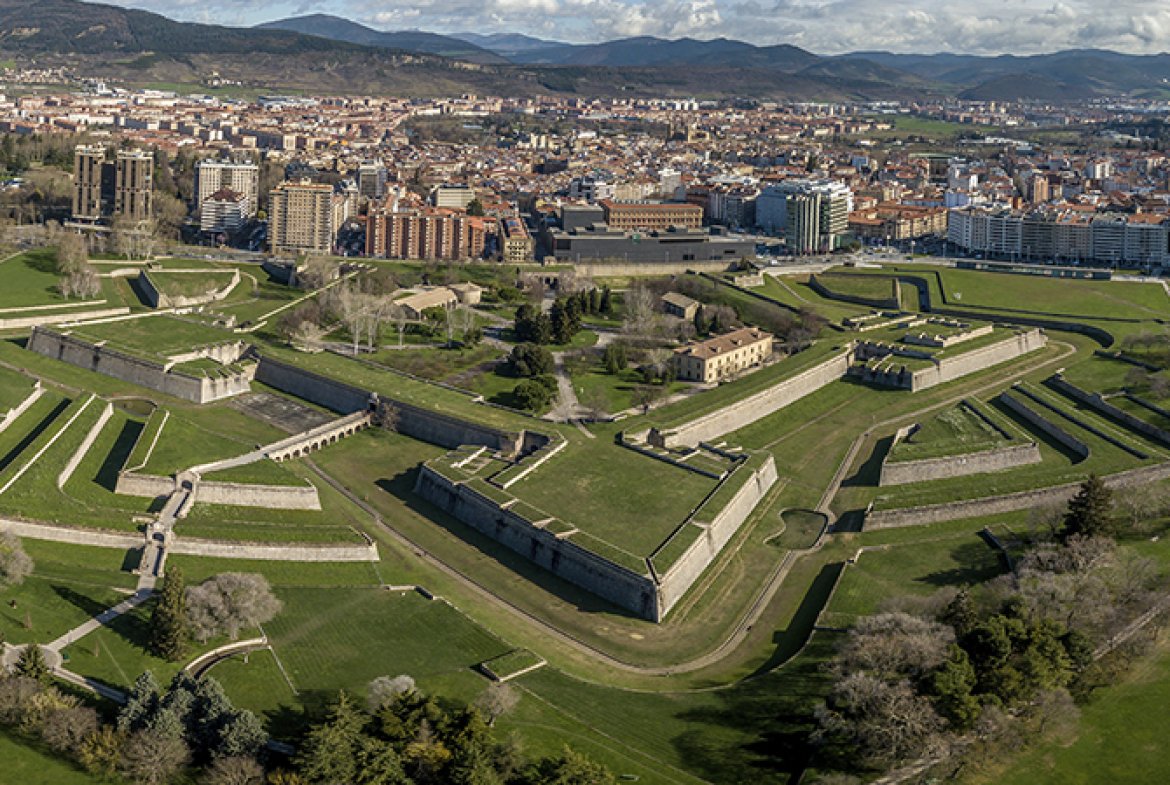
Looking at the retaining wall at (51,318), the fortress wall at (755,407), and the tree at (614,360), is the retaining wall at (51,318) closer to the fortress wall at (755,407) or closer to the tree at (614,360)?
the tree at (614,360)

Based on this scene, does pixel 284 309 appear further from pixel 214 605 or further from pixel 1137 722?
pixel 1137 722

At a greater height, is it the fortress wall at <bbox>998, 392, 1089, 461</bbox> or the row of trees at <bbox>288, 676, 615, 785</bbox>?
the fortress wall at <bbox>998, 392, 1089, 461</bbox>

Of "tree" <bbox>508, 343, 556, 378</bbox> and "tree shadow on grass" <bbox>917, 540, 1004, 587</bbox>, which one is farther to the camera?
"tree" <bbox>508, 343, 556, 378</bbox>

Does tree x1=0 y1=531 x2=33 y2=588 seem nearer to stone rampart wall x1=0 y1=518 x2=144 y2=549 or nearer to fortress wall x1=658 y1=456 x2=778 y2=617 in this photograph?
stone rampart wall x1=0 y1=518 x2=144 y2=549

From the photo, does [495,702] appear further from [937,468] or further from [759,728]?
[937,468]

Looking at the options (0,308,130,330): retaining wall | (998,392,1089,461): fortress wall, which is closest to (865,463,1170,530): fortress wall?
(998,392,1089,461): fortress wall

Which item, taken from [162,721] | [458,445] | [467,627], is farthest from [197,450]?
[162,721]

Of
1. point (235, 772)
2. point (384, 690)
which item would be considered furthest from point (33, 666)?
point (384, 690)
